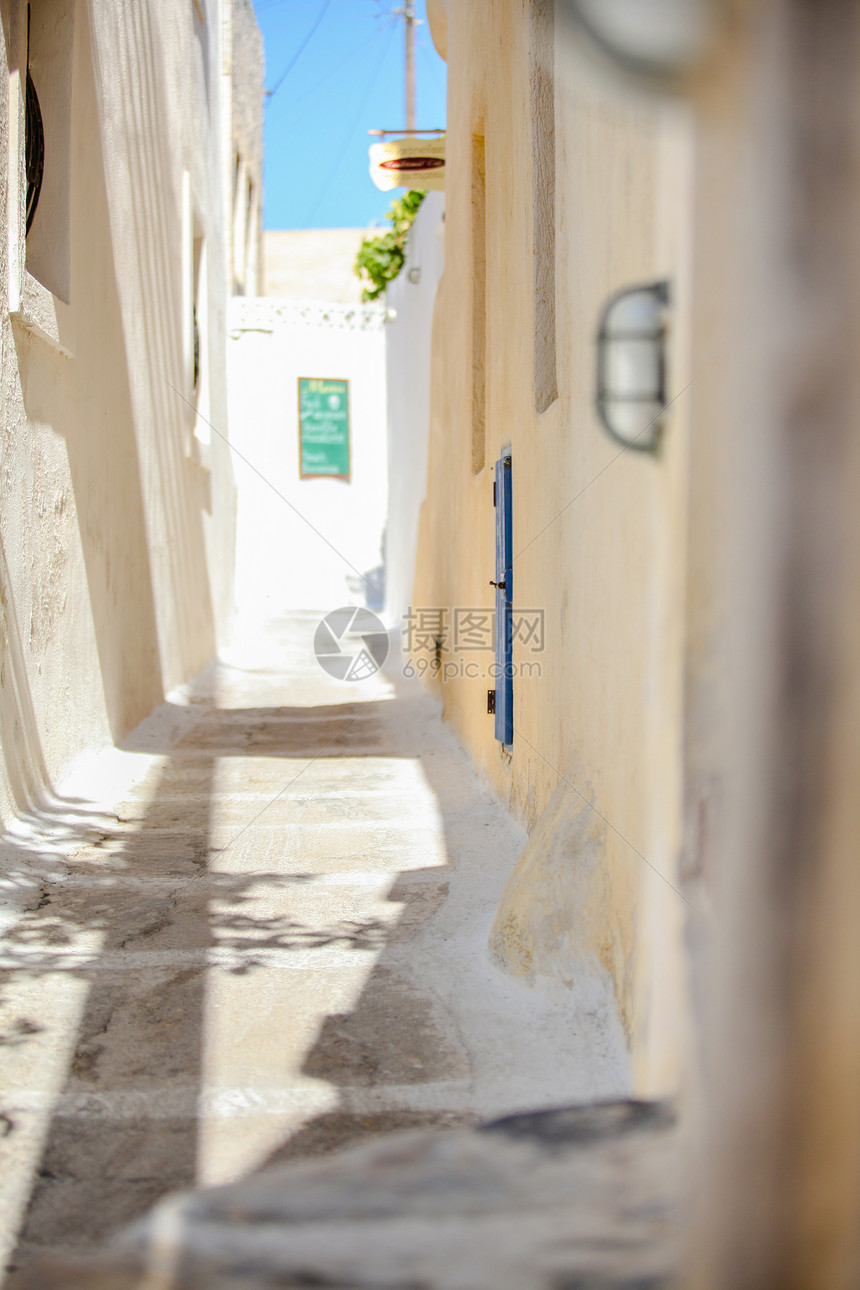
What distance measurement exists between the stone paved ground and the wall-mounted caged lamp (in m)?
1.51

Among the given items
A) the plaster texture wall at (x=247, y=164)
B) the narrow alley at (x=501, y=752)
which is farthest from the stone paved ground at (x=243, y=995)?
the plaster texture wall at (x=247, y=164)

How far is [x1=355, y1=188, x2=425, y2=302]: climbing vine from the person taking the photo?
583 inches

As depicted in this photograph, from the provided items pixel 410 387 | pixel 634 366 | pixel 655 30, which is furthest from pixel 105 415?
pixel 410 387

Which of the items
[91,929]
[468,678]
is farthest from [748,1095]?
[468,678]

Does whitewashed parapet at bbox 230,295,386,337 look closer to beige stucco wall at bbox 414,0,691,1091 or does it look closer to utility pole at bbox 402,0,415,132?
utility pole at bbox 402,0,415,132

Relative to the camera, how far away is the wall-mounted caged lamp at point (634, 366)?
69.7 inches

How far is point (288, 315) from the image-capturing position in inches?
805

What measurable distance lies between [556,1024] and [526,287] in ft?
10.4

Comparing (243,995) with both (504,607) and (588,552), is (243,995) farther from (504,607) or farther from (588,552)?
(504,607)

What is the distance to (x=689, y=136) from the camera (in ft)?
4.08

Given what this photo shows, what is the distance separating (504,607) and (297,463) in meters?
16.0

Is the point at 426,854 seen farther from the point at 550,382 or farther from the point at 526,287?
the point at 526,287

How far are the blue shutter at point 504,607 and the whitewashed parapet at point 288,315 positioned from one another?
52.0ft

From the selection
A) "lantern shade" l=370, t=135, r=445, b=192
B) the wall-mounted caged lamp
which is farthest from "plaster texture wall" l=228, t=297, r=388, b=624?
the wall-mounted caged lamp
